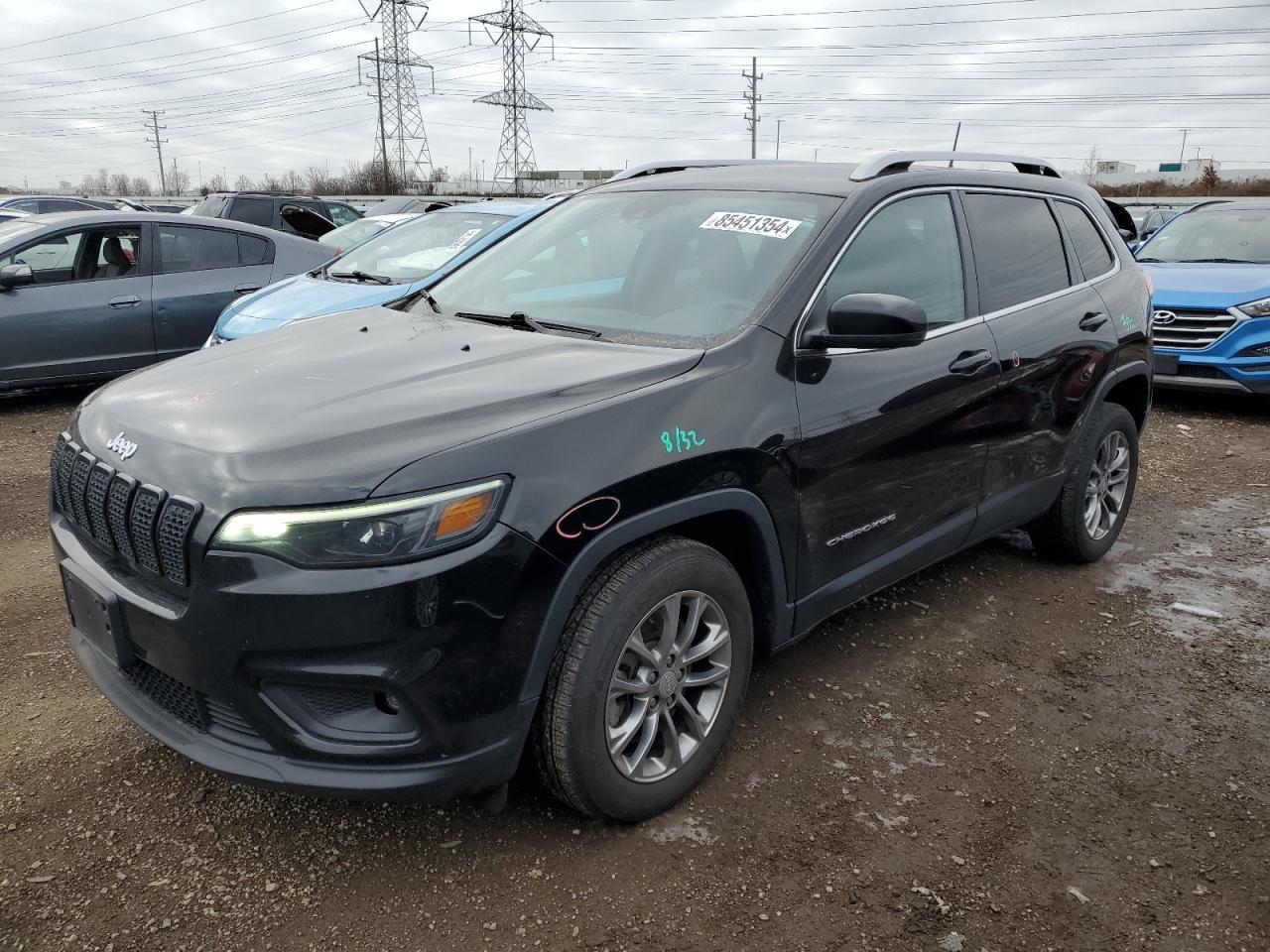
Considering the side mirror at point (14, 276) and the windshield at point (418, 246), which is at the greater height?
the windshield at point (418, 246)

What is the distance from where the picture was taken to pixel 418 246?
7547 millimetres

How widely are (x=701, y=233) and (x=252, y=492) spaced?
1.80 metres

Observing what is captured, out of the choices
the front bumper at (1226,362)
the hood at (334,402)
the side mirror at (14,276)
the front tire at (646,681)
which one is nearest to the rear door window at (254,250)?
the side mirror at (14,276)

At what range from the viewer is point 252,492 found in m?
2.08

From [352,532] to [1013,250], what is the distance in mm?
3017

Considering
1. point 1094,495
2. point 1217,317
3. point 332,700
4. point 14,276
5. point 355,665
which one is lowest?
point 1094,495

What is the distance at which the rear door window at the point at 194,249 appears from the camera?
26.1 feet

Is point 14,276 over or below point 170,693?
over

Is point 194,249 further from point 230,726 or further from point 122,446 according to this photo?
point 230,726

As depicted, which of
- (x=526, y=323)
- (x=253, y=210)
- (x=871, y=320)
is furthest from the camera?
(x=253, y=210)

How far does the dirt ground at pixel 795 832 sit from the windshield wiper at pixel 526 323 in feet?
4.62

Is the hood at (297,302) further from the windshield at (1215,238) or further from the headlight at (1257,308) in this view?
the windshield at (1215,238)

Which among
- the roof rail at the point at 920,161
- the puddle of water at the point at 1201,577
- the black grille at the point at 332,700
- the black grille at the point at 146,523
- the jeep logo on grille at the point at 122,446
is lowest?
the puddle of water at the point at 1201,577

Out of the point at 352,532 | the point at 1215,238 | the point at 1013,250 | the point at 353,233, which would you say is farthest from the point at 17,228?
the point at 1215,238
